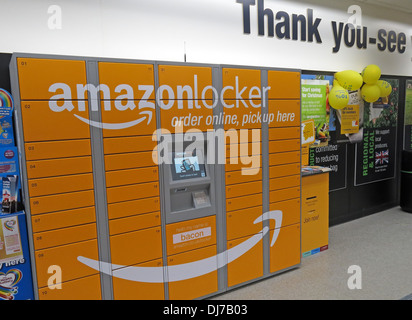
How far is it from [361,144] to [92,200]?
3.96m

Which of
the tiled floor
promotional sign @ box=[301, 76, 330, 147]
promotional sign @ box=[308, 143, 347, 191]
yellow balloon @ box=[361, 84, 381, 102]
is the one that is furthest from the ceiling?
the tiled floor

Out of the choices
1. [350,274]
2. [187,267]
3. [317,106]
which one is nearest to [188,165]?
[187,267]

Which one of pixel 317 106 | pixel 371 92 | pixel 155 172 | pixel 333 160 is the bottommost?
pixel 333 160

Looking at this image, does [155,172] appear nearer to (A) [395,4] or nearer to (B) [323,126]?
(B) [323,126]

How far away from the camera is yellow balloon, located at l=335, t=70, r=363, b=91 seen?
4090mm

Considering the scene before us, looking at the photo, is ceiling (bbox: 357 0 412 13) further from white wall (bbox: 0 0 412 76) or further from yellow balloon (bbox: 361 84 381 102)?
yellow balloon (bbox: 361 84 381 102)

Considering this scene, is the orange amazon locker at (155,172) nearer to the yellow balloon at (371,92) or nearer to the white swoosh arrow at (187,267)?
the white swoosh arrow at (187,267)

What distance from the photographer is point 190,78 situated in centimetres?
249

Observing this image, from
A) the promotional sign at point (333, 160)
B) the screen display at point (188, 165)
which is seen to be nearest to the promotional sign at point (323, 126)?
the promotional sign at point (333, 160)

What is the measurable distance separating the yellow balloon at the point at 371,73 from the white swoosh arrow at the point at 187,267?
2.49 m

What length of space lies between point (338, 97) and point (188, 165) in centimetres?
242

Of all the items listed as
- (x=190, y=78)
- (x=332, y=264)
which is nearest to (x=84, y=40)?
(x=190, y=78)

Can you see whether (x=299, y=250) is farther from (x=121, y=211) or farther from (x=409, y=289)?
(x=121, y=211)

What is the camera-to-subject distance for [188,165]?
102 inches
